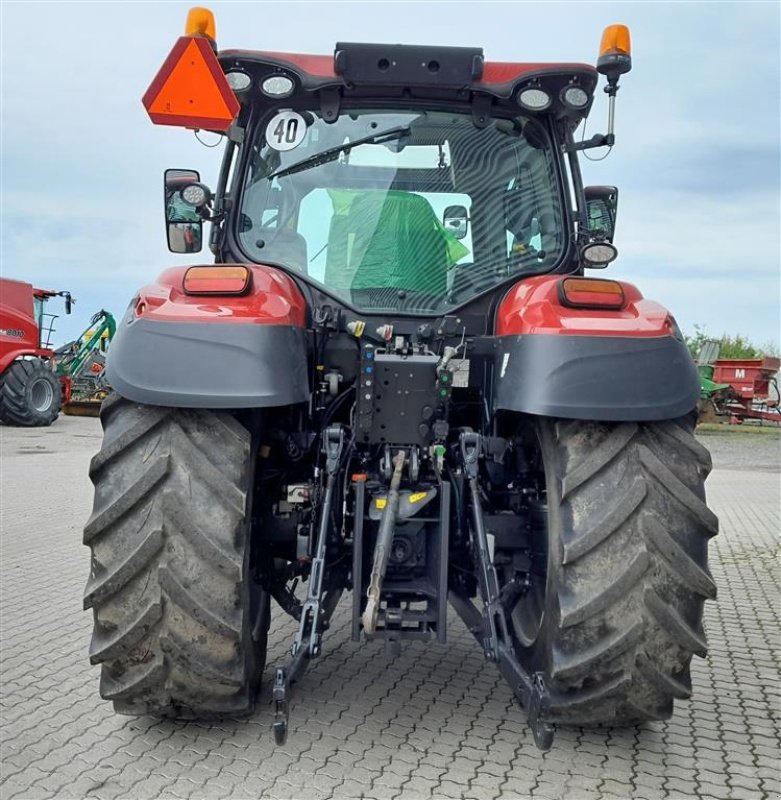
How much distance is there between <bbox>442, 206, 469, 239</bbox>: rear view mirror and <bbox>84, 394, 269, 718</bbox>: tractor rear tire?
1.36 m

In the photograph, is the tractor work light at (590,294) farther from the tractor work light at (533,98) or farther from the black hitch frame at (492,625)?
the tractor work light at (533,98)

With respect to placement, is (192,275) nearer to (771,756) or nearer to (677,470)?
(677,470)

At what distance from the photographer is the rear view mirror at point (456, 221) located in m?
3.50

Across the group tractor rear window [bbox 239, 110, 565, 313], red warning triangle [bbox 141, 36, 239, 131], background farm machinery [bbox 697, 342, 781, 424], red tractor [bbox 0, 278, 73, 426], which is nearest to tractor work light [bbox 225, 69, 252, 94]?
tractor rear window [bbox 239, 110, 565, 313]

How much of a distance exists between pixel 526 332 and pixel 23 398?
15.3 metres

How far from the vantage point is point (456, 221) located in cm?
351

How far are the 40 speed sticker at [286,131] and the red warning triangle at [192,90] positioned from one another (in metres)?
0.41

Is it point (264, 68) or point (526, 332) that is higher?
point (264, 68)

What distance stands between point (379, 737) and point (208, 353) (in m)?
1.45

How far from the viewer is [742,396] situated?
2223 cm

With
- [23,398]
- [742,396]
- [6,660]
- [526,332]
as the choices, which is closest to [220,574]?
[526,332]

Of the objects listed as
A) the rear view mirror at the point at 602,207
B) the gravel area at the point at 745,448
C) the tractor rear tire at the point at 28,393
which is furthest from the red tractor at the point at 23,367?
the rear view mirror at the point at 602,207

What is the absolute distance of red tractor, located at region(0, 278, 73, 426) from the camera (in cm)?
1589

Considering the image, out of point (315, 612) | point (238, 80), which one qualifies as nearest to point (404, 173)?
point (238, 80)
